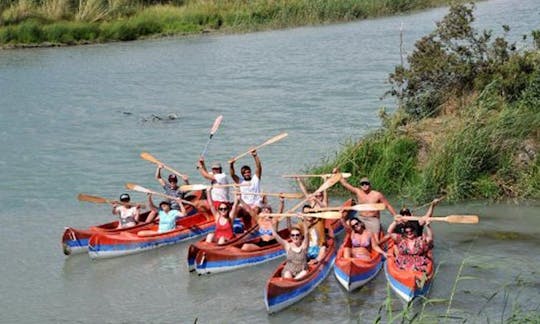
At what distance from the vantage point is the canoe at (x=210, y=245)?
12867 mm

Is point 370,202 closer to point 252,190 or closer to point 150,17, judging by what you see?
point 252,190

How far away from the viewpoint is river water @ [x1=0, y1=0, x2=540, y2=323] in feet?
39.7

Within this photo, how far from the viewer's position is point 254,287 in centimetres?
1262

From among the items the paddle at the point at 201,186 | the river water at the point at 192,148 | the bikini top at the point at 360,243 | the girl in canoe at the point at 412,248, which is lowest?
the river water at the point at 192,148

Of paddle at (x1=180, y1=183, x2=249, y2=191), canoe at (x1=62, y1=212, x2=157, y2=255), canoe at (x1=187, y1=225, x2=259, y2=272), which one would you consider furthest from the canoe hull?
canoe at (x1=187, y1=225, x2=259, y2=272)

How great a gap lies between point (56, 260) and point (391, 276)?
5626 mm

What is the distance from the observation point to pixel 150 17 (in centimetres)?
4106

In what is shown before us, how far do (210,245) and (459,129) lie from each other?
510 centimetres

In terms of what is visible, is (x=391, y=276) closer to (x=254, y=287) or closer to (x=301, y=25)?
(x=254, y=287)

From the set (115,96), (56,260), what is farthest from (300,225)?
(115,96)

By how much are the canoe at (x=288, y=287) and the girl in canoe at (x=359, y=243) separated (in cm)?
42

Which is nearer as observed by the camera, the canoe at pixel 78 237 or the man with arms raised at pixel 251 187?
the canoe at pixel 78 237

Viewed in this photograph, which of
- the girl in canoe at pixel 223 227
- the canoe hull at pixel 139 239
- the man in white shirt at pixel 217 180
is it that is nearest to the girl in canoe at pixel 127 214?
the canoe hull at pixel 139 239

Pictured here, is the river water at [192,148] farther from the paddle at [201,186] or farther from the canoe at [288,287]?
the paddle at [201,186]
